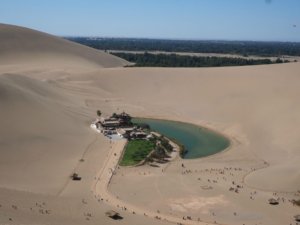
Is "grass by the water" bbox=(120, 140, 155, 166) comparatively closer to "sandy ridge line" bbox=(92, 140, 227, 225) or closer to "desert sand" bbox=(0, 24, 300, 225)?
"sandy ridge line" bbox=(92, 140, 227, 225)

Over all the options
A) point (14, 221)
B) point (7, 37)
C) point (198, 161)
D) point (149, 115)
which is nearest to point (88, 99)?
point (149, 115)

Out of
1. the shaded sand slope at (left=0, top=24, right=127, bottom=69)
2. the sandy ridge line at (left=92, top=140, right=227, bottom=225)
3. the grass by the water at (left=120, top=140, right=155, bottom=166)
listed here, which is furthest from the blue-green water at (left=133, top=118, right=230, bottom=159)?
the shaded sand slope at (left=0, top=24, right=127, bottom=69)

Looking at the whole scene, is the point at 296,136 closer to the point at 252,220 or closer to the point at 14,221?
the point at 252,220

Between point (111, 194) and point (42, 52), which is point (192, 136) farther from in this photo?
point (42, 52)

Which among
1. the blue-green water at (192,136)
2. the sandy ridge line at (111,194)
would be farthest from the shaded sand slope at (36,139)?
the blue-green water at (192,136)

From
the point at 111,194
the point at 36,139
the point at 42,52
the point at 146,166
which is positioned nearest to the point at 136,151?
the point at 146,166

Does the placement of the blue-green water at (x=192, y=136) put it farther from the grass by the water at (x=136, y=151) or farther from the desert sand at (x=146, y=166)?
the grass by the water at (x=136, y=151)
